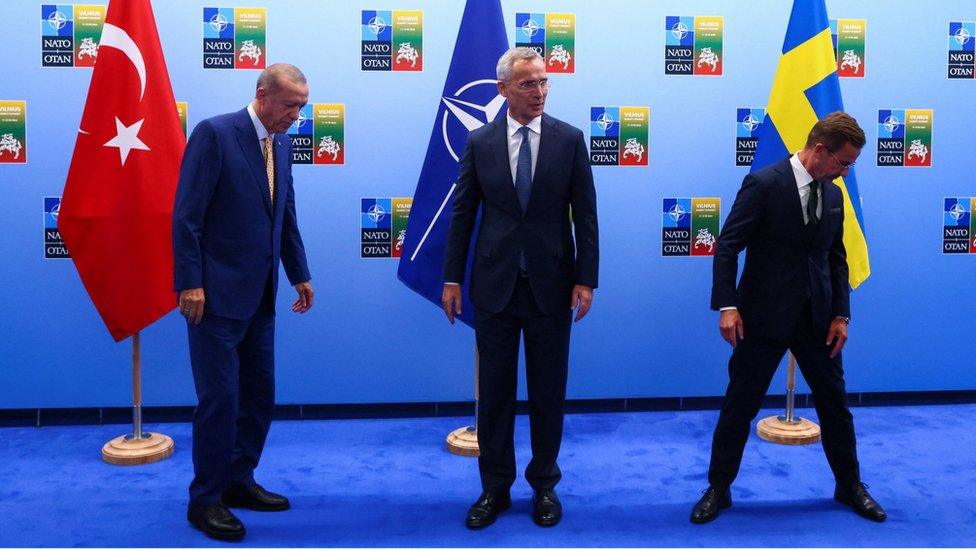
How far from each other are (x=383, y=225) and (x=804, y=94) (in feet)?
7.08

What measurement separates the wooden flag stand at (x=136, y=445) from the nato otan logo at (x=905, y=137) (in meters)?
3.89

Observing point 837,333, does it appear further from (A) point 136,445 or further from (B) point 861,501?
(A) point 136,445

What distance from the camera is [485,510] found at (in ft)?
10.6

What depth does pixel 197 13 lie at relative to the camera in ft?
14.5

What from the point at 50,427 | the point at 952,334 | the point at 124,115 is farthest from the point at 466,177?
the point at 952,334

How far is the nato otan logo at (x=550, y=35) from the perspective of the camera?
4598mm

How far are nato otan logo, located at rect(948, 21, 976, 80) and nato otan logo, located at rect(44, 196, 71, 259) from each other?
469 cm

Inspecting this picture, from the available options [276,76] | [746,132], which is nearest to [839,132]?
[746,132]

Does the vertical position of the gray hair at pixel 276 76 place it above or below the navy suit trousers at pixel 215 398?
above

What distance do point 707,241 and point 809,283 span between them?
5.39ft

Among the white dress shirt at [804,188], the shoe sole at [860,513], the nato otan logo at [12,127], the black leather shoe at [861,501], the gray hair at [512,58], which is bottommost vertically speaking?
the shoe sole at [860,513]

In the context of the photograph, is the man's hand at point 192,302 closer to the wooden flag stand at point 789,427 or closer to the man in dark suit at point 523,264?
the man in dark suit at point 523,264

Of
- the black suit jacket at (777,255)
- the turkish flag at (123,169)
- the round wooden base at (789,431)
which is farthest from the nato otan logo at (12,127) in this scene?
the round wooden base at (789,431)

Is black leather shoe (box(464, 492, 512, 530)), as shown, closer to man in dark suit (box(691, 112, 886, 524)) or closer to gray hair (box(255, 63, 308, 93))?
man in dark suit (box(691, 112, 886, 524))
